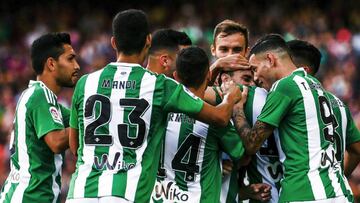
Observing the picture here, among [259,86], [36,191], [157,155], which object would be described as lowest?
[36,191]

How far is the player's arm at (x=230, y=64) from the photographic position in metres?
8.49

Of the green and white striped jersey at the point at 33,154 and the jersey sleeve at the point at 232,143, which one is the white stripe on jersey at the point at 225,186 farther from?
the green and white striped jersey at the point at 33,154

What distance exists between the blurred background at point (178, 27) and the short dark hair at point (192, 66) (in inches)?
396

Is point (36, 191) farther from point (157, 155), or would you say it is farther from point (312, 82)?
point (312, 82)

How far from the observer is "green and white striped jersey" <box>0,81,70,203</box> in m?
8.47

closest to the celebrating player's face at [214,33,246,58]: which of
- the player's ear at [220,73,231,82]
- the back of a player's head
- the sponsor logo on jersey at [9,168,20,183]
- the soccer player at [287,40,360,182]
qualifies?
the back of a player's head

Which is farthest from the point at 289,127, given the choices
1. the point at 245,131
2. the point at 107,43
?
the point at 107,43

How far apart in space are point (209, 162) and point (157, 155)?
64 centimetres

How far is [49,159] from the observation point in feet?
28.2

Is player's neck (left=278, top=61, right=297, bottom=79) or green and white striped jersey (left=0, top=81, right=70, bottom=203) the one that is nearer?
player's neck (left=278, top=61, right=297, bottom=79)

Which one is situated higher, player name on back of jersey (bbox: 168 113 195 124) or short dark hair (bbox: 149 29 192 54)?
short dark hair (bbox: 149 29 192 54)

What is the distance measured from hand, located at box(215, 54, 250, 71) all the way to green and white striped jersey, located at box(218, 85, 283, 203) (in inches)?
8.7

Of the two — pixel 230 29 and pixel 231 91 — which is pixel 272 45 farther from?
pixel 230 29

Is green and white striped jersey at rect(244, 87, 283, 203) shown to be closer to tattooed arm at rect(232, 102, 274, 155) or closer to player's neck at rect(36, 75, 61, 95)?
tattooed arm at rect(232, 102, 274, 155)
